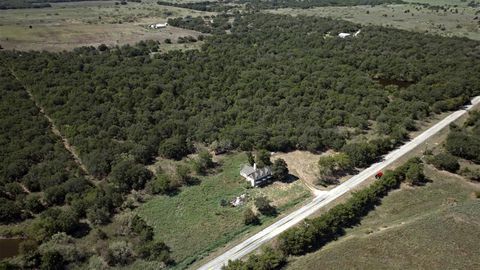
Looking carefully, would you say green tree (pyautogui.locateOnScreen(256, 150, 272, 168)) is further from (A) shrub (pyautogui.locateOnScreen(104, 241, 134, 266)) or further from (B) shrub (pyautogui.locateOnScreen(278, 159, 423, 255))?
(A) shrub (pyautogui.locateOnScreen(104, 241, 134, 266))

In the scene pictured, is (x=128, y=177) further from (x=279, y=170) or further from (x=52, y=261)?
(x=279, y=170)

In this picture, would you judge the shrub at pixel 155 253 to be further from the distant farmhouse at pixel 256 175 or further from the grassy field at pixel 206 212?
the distant farmhouse at pixel 256 175

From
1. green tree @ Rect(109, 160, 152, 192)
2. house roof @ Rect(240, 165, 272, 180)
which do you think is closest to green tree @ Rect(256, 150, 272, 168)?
house roof @ Rect(240, 165, 272, 180)

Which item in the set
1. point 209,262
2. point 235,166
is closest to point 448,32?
point 235,166

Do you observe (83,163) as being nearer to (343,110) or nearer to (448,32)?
(343,110)

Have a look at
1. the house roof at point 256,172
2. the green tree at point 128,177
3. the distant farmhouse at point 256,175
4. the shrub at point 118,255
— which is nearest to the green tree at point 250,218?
the distant farmhouse at point 256,175
